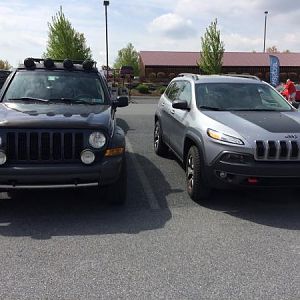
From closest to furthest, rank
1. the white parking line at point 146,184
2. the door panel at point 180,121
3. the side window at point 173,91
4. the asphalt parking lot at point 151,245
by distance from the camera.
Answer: the asphalt parking lot at point 151,245, the white parking line at point 146,184, the door panel at point 180,121, the side window at point 173,91

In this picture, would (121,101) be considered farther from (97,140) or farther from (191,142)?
(97,140)

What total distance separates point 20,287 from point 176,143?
13.1 feet

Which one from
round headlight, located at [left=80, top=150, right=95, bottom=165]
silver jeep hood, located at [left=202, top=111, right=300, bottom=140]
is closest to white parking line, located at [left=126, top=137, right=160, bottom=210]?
round headlight, located at [left=80, top=150, right=95, bottom=165]

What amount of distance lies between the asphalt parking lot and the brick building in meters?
46.9

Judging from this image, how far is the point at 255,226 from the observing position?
198 inches

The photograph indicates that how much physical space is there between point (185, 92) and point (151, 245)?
3.44m

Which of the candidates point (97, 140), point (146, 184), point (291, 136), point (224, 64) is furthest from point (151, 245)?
point (224, 64)

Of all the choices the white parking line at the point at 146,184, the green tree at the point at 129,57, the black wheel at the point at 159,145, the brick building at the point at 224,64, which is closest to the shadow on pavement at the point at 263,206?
the white parking line at the point at 146,184

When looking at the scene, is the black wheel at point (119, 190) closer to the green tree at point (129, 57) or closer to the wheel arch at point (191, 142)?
the wheel arch at point (191, 142)

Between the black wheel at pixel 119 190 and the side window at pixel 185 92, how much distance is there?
1.87 meters

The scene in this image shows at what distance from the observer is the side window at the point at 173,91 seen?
313 inches

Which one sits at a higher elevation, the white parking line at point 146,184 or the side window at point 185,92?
the side window at point 185,92

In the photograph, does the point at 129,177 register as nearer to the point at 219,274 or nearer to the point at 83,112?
the point at 83,112

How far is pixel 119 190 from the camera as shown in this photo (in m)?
5.48
